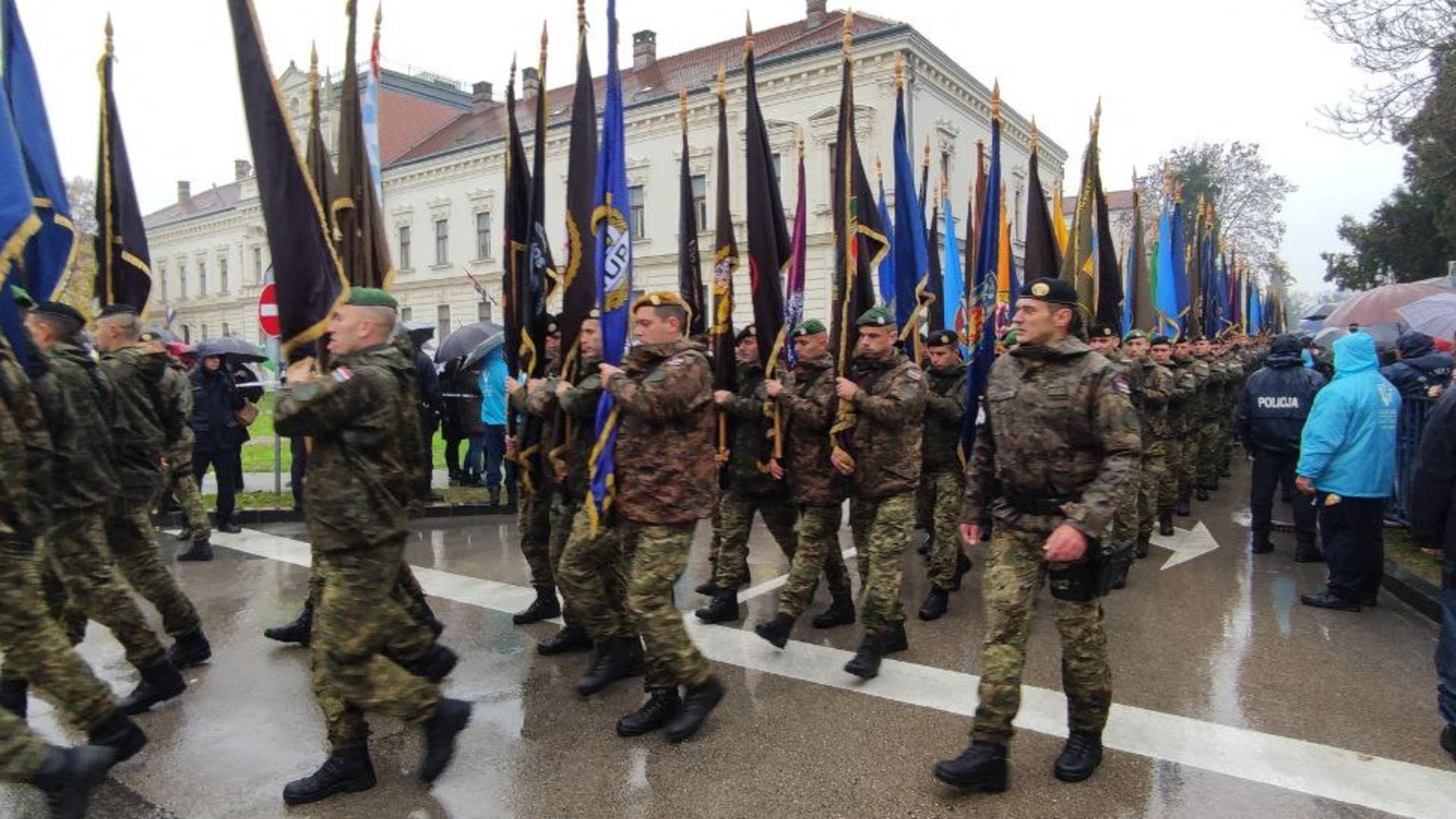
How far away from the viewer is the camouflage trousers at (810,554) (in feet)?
16.6

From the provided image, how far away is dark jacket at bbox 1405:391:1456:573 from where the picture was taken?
401 centimetres

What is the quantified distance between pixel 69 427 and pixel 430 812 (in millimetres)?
2409

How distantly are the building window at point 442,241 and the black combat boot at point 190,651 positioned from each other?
3916cm

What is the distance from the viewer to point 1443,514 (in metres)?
4.05

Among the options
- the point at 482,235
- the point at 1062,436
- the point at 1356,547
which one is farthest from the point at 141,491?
the point at 482,235

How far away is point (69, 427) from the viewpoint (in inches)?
155

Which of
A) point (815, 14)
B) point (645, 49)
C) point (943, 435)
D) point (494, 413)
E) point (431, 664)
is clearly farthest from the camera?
point (645, 49)

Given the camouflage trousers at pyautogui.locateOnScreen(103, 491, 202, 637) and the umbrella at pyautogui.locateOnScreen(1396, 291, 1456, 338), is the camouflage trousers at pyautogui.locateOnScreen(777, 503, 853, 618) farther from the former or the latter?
the umbrella at pyautogui.locateOnScreen(1396, 291, 1456, 338)

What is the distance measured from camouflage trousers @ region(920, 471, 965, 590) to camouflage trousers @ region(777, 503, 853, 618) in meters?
0.96

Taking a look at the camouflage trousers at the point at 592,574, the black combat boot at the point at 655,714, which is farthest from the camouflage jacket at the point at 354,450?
the black combat boot at the point at 655,714

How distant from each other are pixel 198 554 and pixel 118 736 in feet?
14.9

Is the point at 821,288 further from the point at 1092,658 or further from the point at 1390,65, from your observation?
the point at 1092,658

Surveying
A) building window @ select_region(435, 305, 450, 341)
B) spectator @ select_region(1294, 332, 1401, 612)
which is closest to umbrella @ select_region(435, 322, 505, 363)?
spectator @ select_region(1294, 332, 1401, 612)

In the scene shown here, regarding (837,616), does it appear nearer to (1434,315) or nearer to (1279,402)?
(1279,402)
